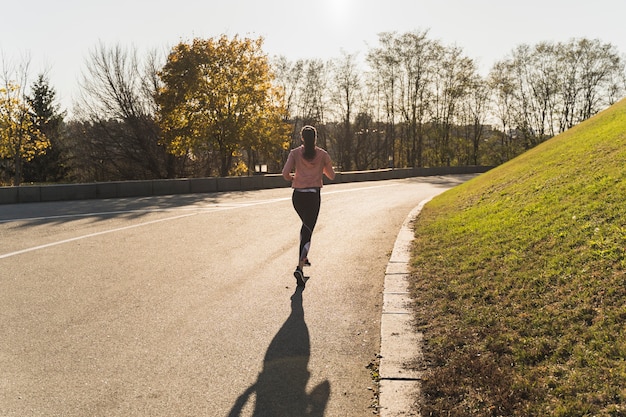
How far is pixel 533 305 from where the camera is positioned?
4148 millimetres

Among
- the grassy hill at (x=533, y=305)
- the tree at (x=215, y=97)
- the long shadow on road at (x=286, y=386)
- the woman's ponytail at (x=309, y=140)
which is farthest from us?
the tree at (x=215, y=97)

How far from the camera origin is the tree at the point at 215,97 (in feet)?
119

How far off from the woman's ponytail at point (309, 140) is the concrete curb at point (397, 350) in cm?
176

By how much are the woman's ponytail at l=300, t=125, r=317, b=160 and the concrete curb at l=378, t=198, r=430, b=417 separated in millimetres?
1760

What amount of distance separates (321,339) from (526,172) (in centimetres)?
841

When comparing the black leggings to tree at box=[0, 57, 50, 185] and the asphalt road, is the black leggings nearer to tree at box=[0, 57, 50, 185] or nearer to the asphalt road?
the asphalt road

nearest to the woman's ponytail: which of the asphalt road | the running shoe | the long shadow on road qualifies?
the running shoe

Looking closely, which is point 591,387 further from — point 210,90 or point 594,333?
point 210,90

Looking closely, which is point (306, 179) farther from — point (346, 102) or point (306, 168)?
point (346, 102)

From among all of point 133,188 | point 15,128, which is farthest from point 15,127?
point 133,188

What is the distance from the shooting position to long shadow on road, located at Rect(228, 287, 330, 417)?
3100 millimetres

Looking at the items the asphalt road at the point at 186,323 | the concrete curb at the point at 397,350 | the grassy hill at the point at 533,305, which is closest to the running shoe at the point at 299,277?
the asphalt road at the point at 186,323

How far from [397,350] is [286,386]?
94 cm

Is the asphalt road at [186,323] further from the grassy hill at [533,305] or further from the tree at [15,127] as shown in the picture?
the tree at [15,127]
